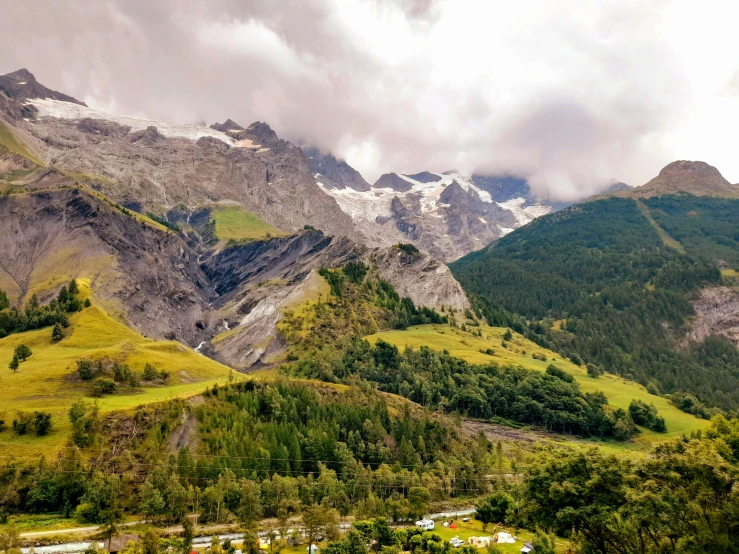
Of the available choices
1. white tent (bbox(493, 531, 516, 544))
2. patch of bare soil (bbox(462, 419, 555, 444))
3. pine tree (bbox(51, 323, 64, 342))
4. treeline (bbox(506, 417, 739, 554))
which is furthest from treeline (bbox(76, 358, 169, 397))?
treeline (bbox(506, 417, 739, 554))

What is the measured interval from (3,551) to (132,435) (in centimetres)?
4073

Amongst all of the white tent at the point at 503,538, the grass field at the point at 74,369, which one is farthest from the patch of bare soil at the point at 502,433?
the grass field at the point at 74,369

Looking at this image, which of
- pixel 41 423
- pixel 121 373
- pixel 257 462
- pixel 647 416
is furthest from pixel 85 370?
pixel 647 416

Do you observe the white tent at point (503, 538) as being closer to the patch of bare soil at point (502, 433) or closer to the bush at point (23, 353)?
the patch of bare soil at point (502, 433)

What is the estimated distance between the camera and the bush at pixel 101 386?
127500mm

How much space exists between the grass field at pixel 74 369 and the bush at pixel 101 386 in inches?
84.8

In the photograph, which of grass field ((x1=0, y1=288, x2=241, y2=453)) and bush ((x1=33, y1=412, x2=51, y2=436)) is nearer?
bush ((x1=33, y1=412, x2=51, y2=436))

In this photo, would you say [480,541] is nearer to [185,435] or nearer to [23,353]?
[185,435]

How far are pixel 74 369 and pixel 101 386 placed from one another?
44.7ft

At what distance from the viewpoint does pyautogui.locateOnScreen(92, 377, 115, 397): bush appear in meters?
128

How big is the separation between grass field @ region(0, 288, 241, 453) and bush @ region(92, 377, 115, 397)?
215cm

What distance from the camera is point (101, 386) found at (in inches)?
5032

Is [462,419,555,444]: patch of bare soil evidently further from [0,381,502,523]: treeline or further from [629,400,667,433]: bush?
[629,400,667,433]: bush

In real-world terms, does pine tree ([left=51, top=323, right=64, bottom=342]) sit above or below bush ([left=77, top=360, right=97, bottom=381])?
above
